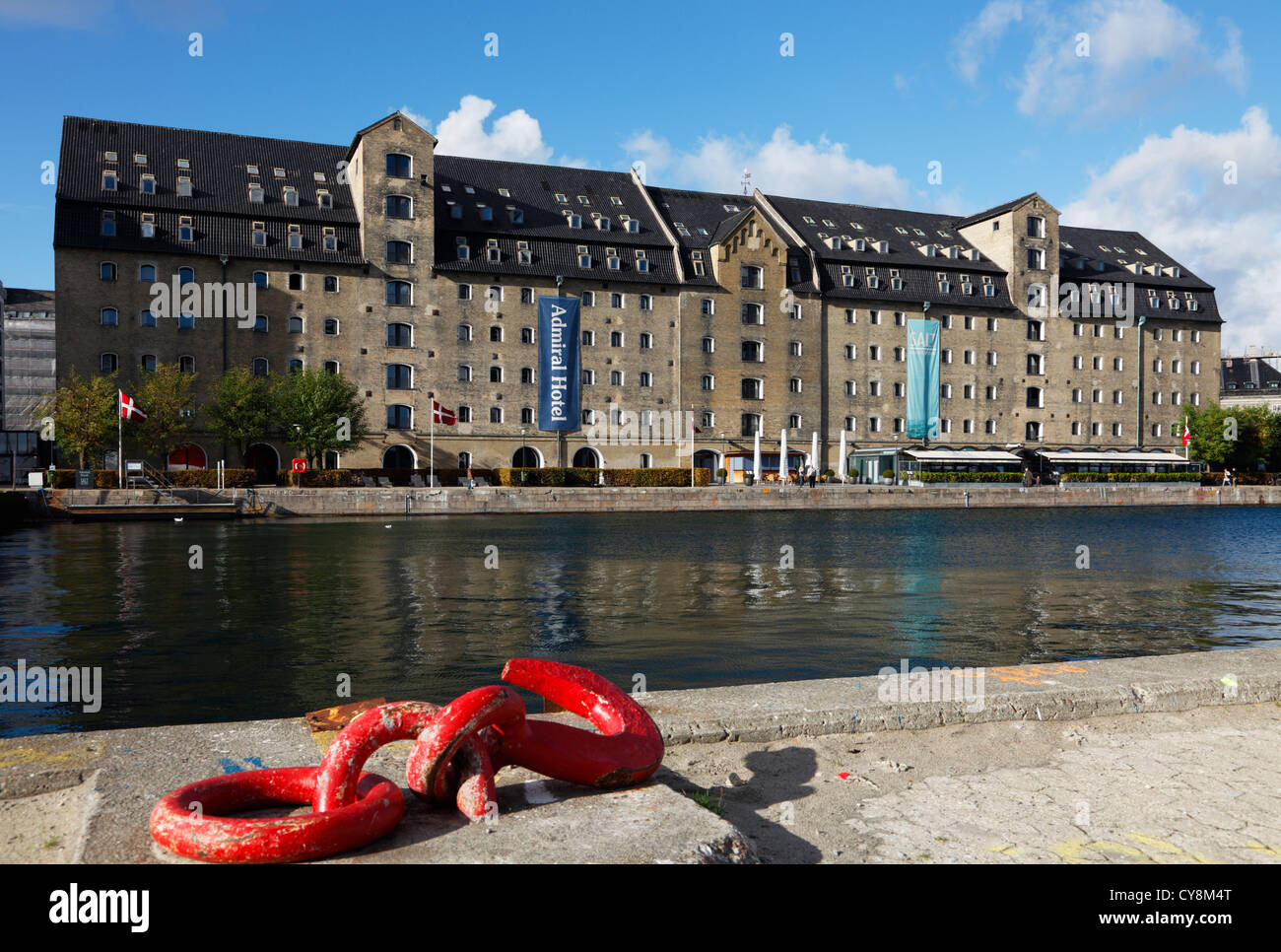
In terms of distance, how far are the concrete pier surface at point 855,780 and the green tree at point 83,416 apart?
5608 cm

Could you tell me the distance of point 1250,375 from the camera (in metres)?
141

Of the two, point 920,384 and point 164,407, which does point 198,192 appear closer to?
point 164,407

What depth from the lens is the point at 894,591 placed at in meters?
22.6

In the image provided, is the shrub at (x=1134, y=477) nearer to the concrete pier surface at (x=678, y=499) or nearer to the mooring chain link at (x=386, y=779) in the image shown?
the concrete pier surface at (x=678, y=499)

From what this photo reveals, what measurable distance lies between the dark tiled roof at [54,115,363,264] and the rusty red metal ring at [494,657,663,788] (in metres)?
67.5

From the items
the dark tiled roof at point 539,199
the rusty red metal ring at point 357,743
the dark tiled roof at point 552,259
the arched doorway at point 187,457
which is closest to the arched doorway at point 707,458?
the dark tiled roof at point 552,259

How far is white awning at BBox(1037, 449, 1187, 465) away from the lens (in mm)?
84250

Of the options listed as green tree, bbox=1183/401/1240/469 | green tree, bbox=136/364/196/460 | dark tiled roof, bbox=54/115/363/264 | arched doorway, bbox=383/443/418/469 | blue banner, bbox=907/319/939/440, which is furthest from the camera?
green tree, bbox=1183/401/1240/469

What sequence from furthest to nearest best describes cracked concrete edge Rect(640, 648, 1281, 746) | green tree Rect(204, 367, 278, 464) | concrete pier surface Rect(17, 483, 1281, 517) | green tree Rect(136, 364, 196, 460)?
green tree Rect(204, 367, 278, 464), green tree Rect(136, 364, 196, 460), concrete pier surface Rect(17, 483, 1281, 517), cracked concrete edge Rect(640, 648, 1281, 746)

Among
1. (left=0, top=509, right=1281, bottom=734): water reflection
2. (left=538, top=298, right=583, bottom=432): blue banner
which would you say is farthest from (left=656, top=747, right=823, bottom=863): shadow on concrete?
(left=538, top=298, right=583, bottom=432): blue banner

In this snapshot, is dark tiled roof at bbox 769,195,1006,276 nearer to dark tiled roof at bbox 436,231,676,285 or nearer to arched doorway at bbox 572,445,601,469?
dark tiled roof at bbox 436,231,676,285

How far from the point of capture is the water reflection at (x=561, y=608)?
43.7ft
